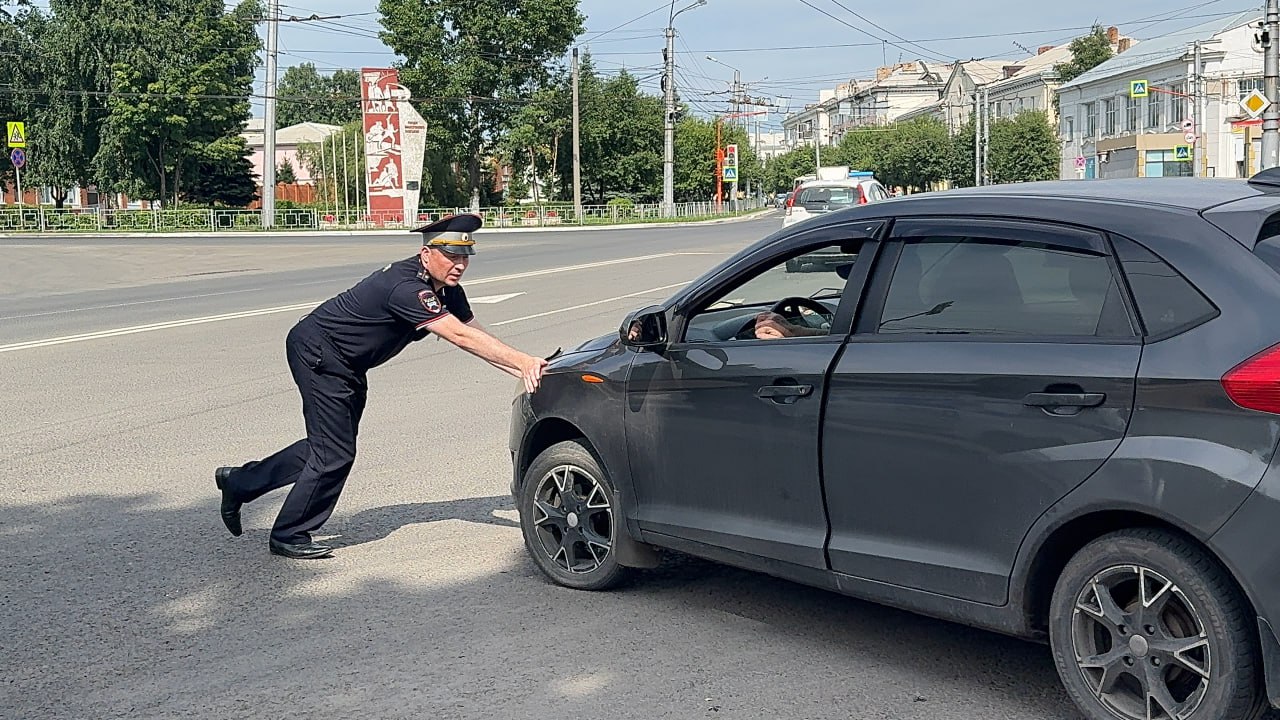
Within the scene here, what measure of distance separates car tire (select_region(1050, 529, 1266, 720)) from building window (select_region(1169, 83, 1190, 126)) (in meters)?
73.5

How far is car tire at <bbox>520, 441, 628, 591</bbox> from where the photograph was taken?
207 inches

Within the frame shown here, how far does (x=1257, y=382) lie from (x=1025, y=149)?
3238 inches

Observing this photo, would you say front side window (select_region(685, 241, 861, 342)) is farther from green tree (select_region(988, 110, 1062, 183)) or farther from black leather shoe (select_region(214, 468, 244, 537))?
green tree (select_region(988, 110, 1062, 183))

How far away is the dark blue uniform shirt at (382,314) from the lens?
5684mm

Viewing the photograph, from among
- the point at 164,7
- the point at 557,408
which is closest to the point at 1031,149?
the point at 164,7

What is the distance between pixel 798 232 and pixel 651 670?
1.57 meters

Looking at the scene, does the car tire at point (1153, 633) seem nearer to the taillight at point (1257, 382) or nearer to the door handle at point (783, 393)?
the taillight at point (1257, 382)

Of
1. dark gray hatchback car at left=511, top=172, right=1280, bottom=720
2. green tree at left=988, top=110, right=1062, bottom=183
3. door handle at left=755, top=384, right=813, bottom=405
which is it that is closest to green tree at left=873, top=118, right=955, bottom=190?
green tree at left=988, top=110, right=1062, bottom=183

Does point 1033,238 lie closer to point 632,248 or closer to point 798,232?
point 798,232

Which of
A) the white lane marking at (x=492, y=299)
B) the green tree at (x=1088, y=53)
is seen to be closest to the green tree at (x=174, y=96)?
the white lane marking at (x=492, y=299)

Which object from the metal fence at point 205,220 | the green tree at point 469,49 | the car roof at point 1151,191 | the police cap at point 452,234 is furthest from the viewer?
the green tree at point 469,49

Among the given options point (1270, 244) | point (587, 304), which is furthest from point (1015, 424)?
point (587, 304)

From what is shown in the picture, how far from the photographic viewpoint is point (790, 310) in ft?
16.5

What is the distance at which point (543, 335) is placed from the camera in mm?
14703
